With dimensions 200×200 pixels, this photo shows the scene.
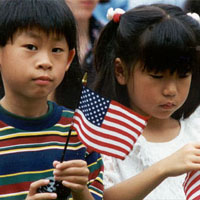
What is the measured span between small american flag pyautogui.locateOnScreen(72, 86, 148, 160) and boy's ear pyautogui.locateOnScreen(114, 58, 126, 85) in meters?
0.46

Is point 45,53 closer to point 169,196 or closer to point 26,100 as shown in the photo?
point 26,100

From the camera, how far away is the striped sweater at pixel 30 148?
2.46 metres

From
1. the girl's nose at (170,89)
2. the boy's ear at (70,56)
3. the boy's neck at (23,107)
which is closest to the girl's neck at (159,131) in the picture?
the girl's nose at (170,89)

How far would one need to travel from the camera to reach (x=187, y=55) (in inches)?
114

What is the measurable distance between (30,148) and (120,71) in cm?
68

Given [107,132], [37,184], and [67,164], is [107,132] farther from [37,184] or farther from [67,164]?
[37,184]

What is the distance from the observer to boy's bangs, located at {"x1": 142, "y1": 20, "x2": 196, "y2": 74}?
111 inches

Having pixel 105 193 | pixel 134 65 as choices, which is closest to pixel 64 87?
pixel 134 65

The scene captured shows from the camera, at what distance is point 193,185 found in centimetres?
270

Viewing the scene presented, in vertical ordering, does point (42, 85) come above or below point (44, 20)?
below

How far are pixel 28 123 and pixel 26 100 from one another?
0.29ft

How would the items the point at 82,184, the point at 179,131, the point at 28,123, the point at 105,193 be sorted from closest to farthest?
the point at 82,184
the point at 28,123
the point at 105,193
the point at 179,131

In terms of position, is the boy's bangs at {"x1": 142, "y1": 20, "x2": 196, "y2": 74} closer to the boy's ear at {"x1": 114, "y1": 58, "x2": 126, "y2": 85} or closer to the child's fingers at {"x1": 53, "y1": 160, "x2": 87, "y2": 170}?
the boy's ear at {"x1": 114, "y1": 58, "x2": 126, "y2": 85}

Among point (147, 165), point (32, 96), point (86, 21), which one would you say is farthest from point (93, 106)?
point (86, 21)
